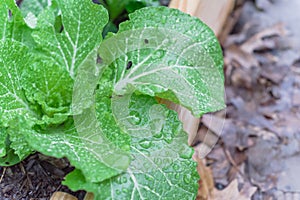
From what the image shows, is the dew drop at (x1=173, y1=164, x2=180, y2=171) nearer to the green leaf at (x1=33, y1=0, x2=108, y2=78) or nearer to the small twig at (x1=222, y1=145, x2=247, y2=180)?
the green leaf at (x1=33, y1=0, x2=108, y2=78)

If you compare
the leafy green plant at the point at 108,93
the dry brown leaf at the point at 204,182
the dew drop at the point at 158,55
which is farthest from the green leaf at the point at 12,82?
the dry brown leaf at the point at 204,182

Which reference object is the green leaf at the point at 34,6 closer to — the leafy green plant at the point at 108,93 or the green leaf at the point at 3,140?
the leafy green plant at the point at 108,93

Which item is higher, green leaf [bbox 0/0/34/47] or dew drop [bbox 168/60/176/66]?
green leaf [bbox 0/0/34/47]

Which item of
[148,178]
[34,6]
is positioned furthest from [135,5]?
[148,178]

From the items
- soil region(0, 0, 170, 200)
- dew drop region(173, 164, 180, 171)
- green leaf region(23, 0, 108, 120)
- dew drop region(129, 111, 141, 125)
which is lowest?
soil region(0, 0, 170, 200)

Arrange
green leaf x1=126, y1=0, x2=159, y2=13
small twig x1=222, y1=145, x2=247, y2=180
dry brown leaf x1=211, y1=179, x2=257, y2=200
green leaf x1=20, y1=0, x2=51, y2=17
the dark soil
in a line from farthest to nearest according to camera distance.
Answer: small twig x1=222, y1=145, x2=247, y2=180, dry brown leaf x1=211, y1=179, x2=257, y2=200, green leaf x1=126, y1=0, x2=159, y2=13, green leaf x1=20, y1=0, x2=51, y2=17, the dark soil

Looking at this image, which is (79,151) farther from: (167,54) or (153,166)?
(167,54)

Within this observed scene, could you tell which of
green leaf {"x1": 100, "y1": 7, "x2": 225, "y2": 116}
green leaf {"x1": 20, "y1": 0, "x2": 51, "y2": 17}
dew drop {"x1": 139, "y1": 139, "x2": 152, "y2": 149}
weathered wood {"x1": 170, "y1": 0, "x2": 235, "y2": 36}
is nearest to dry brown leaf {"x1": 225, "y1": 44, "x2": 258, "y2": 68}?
weathered wood {"x1": 170, "y1": 0, "x2": 235, "y2": 36}

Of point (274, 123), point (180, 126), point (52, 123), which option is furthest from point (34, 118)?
point (274, 123)

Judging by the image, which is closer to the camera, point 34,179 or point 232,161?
point 34,179
